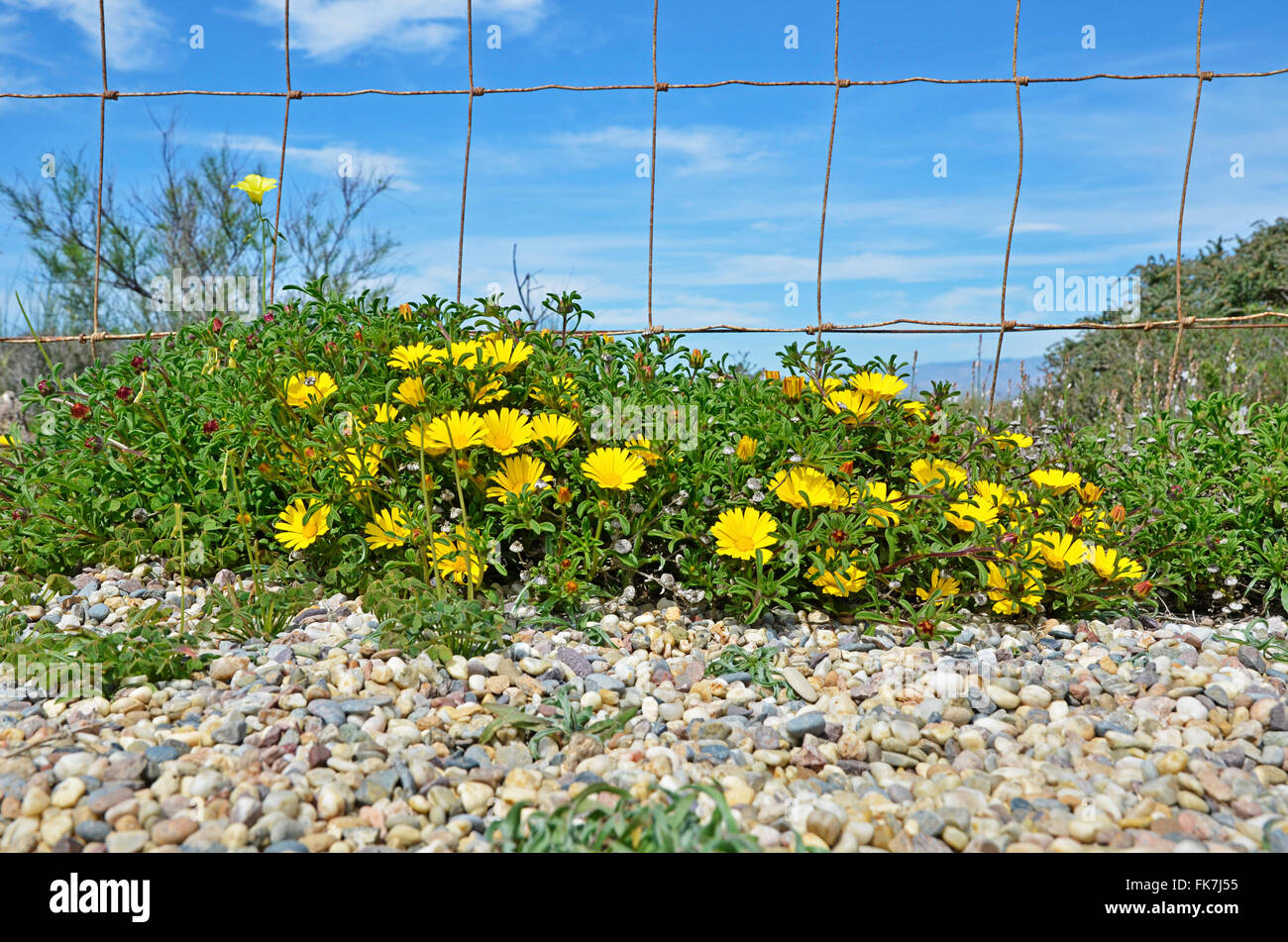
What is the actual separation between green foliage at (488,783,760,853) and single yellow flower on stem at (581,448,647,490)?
114 cm

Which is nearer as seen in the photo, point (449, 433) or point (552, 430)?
point (449, 433)

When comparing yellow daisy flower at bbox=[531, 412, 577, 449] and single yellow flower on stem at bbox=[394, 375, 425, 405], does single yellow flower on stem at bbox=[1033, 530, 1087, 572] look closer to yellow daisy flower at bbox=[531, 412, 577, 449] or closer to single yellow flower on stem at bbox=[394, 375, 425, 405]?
yellow daisy flower at bbox=[531, 412, 577, 449]

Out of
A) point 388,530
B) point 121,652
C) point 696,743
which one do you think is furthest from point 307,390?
point 696,743

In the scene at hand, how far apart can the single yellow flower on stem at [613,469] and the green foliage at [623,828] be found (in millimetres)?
1141

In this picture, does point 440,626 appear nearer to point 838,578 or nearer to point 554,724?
point 554,724

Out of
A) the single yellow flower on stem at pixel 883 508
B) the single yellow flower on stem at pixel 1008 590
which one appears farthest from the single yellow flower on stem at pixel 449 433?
the single yellow flower on stem at pixel 1008 590

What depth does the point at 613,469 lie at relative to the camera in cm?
280

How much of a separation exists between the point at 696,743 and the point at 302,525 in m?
1.47

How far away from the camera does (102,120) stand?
4.80 meters

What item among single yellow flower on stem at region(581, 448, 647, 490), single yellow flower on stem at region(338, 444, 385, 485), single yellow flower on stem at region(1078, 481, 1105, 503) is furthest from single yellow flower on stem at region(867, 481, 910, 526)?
single yellow flower on stem at region(338, 444, 385, 485)

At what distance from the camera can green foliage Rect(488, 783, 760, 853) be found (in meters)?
1.56

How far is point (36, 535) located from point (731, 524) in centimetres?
235
